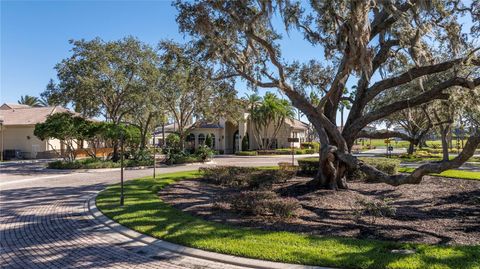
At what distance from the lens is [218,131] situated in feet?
172

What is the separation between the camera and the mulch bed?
29.1 ft

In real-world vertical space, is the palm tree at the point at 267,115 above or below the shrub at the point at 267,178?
above

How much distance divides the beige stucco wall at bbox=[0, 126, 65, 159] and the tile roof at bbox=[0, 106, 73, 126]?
70 centimetres

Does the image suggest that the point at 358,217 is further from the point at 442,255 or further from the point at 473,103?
the point at 473,103

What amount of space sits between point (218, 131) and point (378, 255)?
4601 cm

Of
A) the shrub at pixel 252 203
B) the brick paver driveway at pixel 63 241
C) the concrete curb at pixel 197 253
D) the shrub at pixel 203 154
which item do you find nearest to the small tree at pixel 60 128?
the shrub at pixel 203 154

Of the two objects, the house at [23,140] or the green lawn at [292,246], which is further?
the house at [23,140]

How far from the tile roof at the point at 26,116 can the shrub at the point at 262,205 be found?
112 ft

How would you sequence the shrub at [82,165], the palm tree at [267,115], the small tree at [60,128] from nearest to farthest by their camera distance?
the small tree at [60,128]
the shrub at [82,165]
the palm tree at [267,115]

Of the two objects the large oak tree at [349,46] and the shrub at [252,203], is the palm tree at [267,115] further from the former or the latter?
the shrub at [252,203]

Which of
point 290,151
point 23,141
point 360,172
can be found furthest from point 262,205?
point 290,151

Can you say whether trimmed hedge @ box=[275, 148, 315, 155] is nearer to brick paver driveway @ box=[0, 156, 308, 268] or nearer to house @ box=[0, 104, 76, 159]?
house @ box=[0, 104, 76, 159]

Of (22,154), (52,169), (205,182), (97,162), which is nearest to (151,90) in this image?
(97,162)

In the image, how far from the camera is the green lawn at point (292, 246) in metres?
6.59
